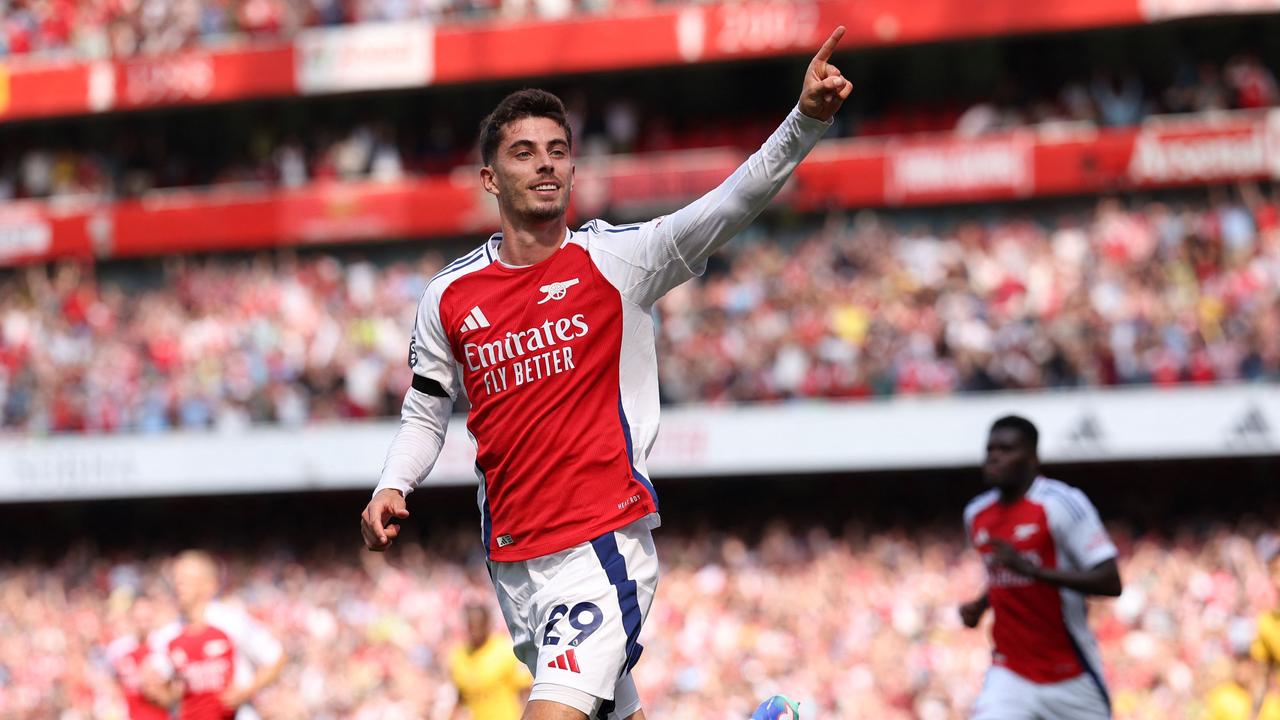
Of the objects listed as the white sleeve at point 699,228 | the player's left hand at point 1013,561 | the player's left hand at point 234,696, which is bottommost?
the player's left hand at point 234,696

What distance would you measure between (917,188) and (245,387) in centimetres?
912

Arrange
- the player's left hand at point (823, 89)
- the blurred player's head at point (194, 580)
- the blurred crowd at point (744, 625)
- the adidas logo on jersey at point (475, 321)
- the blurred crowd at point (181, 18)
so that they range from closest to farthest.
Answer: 1. the player's left hand at point (823, 89)
2. the adidas logo on jersey at point (475, 321)
3. the blurred player's head at point (194, 580)
4. the blurred crowd at point (744, 625)
5. the blurred crowd at point (181, 18)

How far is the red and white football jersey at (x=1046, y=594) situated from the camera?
8.08 metres

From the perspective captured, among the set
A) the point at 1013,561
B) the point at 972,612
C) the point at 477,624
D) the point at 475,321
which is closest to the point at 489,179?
the point at 475,321

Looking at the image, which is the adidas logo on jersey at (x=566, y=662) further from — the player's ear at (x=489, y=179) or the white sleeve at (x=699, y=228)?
the player's ear at (x=489, y=179)

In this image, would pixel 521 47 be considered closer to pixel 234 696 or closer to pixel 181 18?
pixel 181 18

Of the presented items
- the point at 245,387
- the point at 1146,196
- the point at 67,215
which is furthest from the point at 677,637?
the point at 67,215

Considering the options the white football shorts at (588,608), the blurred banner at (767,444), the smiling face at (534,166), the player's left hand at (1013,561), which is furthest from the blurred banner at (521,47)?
the white football shorts at (588,608)

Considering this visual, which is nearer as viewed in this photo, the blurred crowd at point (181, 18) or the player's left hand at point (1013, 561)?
the player's left hand at point (1013, 561)

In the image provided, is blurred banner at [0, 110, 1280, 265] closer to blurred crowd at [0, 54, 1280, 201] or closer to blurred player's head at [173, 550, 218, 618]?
blurred crowd at [0, 54, 1280, 201]

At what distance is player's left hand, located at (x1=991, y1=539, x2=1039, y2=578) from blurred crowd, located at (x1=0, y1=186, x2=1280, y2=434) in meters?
10.5

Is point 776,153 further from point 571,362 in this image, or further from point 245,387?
point 245,387

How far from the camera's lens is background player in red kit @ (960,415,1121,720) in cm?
805

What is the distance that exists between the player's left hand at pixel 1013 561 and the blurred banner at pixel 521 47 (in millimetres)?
15265
